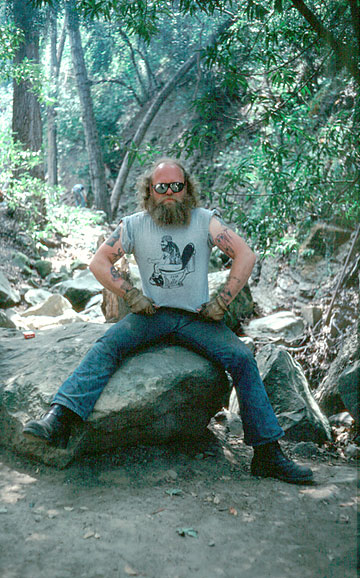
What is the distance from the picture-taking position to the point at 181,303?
3158 millimetres

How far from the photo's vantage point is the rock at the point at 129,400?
2.88 metres

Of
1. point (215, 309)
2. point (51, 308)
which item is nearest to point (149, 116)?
point (51, 308)

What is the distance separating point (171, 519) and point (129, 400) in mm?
724

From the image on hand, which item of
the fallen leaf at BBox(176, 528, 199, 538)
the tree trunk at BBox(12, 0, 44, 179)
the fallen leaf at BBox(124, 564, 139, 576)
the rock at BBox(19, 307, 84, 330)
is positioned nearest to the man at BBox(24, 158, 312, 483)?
the fallen leaf at BBox(176, 528, 199, 538)

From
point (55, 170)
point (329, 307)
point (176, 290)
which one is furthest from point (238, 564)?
point (55, 170)

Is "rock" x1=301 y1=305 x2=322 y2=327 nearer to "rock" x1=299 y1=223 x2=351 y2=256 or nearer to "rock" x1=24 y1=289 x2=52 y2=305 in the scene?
"rock" x1=299 y1=223 x2=351 y2=256

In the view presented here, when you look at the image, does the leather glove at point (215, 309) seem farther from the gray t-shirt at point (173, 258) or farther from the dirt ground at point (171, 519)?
the dirt ground at point (171, 519)

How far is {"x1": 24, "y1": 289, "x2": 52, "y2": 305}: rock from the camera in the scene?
7.59 meters

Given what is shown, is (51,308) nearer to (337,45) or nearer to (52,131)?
(337,45)

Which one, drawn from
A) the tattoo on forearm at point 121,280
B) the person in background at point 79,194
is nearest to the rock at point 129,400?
the tattoo on forearm at point 121,280

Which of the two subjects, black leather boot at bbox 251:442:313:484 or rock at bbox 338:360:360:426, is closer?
black leather boot at bbox 251:442:313:484

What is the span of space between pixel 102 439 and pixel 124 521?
2.05ft

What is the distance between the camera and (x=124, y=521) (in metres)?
2.36

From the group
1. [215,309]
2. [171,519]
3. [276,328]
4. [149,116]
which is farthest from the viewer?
[149,116]
